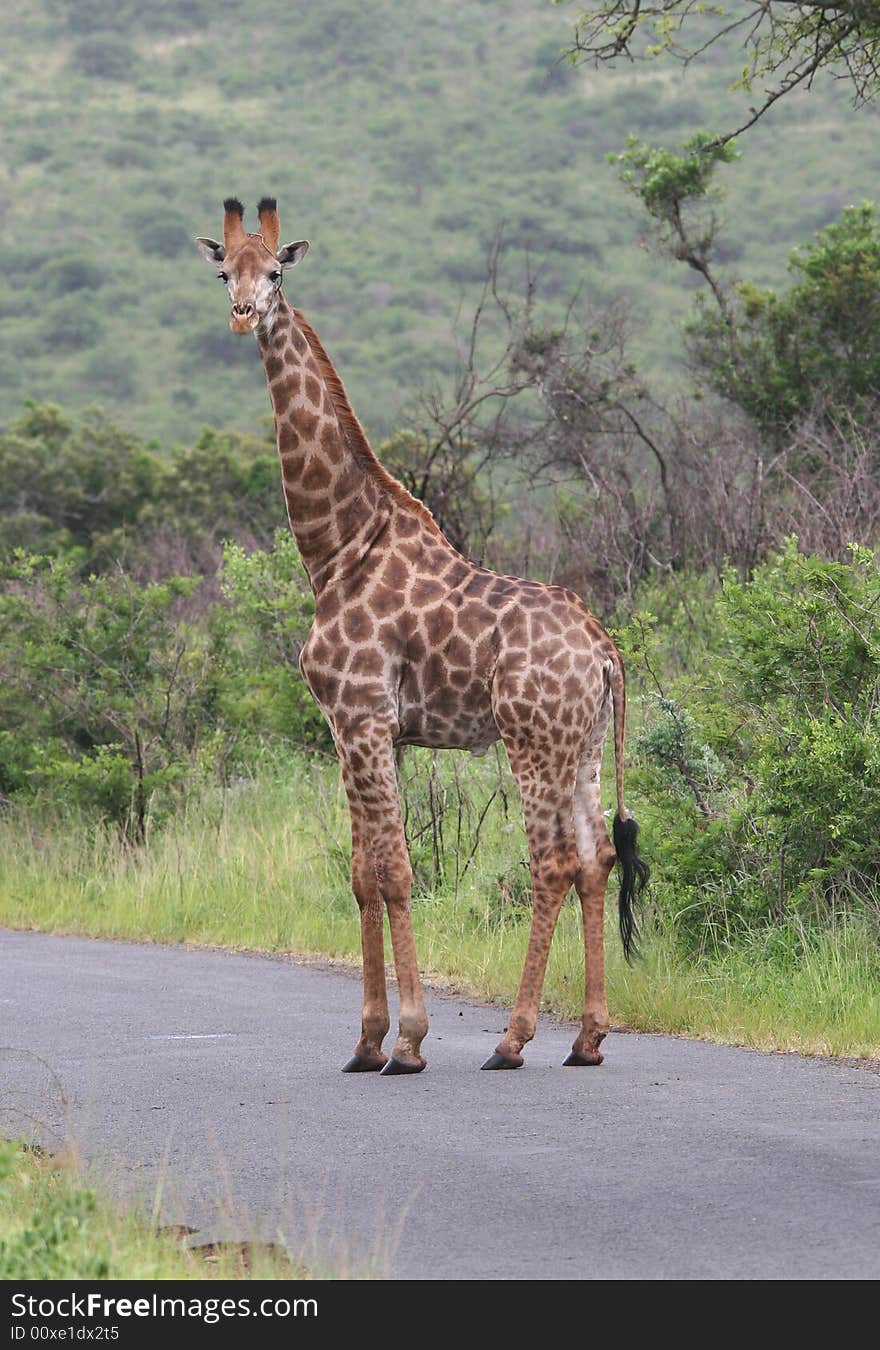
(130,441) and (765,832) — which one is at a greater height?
(130,441)

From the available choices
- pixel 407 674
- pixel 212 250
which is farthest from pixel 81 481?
pixel 407 674

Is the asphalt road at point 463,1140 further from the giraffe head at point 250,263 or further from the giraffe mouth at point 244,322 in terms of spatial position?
the giraffe head at point 250,263

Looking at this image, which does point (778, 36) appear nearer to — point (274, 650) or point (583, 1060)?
point (274, 650)

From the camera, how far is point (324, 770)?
16703 millimetres

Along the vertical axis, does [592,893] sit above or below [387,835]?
below

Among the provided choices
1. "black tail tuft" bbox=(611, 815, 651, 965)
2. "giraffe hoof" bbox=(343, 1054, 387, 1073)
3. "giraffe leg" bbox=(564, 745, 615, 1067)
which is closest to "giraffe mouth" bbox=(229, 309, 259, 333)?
"giraffe leg" bbox=(564, 745, 615, 1067)

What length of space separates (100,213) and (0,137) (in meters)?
6.11


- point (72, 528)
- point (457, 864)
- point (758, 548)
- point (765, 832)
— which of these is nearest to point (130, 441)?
point (72, 528)

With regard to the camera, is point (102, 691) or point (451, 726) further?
point (102, 691)

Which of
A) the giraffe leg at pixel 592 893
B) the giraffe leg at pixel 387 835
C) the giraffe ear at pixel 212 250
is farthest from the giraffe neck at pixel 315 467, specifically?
the giraffe leg at pixel 592 893

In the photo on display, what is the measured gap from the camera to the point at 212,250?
8891 millimetres

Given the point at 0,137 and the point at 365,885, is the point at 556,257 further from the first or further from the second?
the point at 365,885

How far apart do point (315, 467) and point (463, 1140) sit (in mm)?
3234

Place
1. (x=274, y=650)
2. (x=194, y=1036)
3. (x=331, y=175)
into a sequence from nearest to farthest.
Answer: (x=194, y=1036)
(x=274, y=650)
(x=331, y=175)
